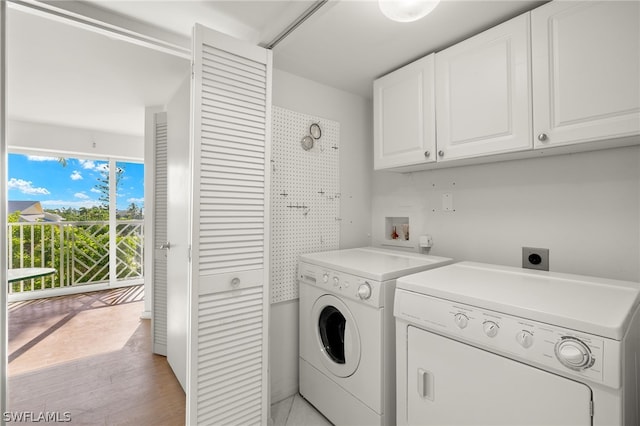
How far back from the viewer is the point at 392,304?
1.46m

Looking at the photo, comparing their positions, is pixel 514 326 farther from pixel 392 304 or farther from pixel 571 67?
pixel 571 67

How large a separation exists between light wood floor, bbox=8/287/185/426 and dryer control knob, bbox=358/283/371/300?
138cm

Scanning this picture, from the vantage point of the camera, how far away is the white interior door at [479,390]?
0.91 meters

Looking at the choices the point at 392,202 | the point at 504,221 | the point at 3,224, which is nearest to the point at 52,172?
the point at 3,224

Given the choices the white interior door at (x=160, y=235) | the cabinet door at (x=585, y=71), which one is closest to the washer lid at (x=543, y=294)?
the cabinet door at (x=585, y=71)

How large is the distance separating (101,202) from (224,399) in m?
4.45

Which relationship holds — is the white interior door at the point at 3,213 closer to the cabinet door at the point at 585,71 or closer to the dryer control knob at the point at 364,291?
the dryer control knob at the point at 364,291

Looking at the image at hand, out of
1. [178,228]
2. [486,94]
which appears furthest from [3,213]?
[486,94]

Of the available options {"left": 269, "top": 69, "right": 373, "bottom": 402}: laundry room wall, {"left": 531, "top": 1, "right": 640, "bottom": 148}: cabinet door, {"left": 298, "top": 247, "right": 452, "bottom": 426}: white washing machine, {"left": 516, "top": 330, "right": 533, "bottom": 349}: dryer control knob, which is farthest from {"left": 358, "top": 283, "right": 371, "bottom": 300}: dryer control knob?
{"left": 531, "top": 1, "right": 640, "bottom": 148}: cabinet door

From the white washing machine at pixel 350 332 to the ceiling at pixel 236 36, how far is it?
1298 mm

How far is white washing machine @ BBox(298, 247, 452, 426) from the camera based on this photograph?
145 cm

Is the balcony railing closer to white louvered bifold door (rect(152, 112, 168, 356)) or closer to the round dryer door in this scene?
white louvered bifold door (rect(152, 112, 168, 356))

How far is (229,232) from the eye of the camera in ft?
5.13

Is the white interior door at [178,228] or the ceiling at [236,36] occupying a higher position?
the ceiling at [236,36]
